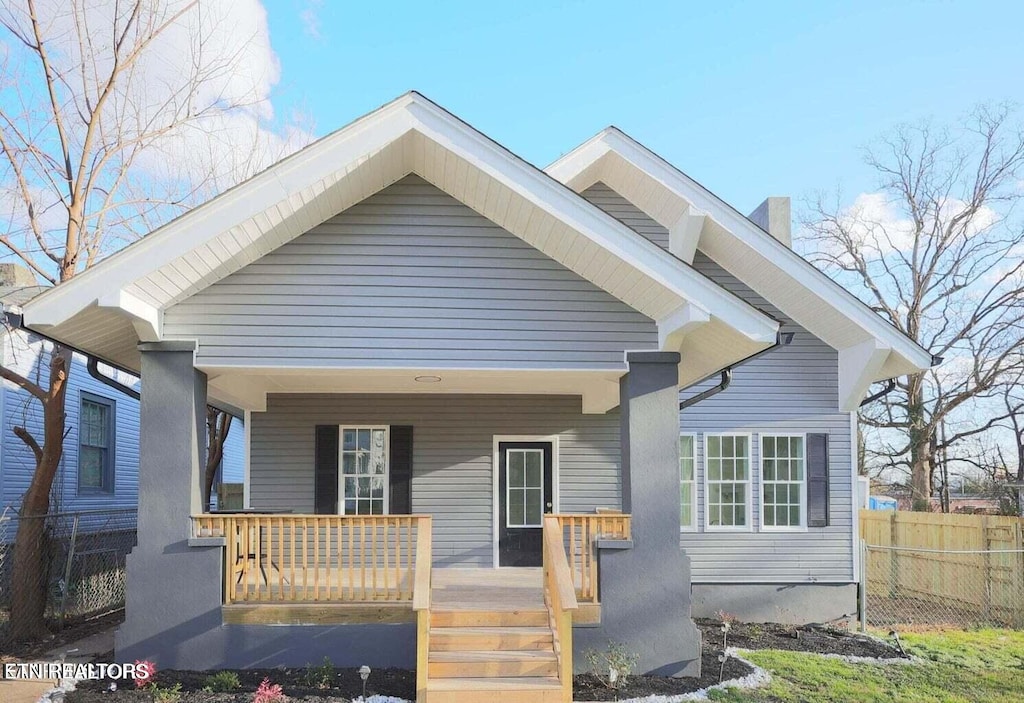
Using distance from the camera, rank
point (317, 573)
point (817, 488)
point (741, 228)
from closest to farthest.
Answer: point (317, 573) → point (741, 228) → point (817, 488)

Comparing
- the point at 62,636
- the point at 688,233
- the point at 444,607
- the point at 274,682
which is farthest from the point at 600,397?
the point at 62,636

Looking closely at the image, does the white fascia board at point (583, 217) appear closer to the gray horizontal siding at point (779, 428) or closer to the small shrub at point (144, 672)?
the gray horizontal siding at point (779, 428)

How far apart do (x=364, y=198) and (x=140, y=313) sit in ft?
7.71

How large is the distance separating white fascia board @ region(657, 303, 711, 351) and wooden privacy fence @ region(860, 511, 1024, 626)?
577cm

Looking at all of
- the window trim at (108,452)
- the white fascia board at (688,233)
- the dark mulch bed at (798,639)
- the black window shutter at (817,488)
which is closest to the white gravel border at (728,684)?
the dark mulch bed at (798,639)

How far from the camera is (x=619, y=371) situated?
8719 mm

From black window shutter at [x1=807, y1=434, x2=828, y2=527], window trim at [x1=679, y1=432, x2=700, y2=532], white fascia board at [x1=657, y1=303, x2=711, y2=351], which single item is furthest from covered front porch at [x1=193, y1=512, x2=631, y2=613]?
black window shutter at [x1=807, y1=434, x2=828, y2=527]

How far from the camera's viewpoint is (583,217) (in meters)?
8.18

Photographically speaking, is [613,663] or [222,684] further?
[613,663]

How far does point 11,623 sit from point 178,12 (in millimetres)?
8346

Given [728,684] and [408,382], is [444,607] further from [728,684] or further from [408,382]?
[408,382]

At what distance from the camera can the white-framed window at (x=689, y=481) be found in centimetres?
1276

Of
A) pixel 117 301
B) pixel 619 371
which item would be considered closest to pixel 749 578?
pixel 619 371

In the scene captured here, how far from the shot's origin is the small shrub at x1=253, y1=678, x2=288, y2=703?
721 cm
